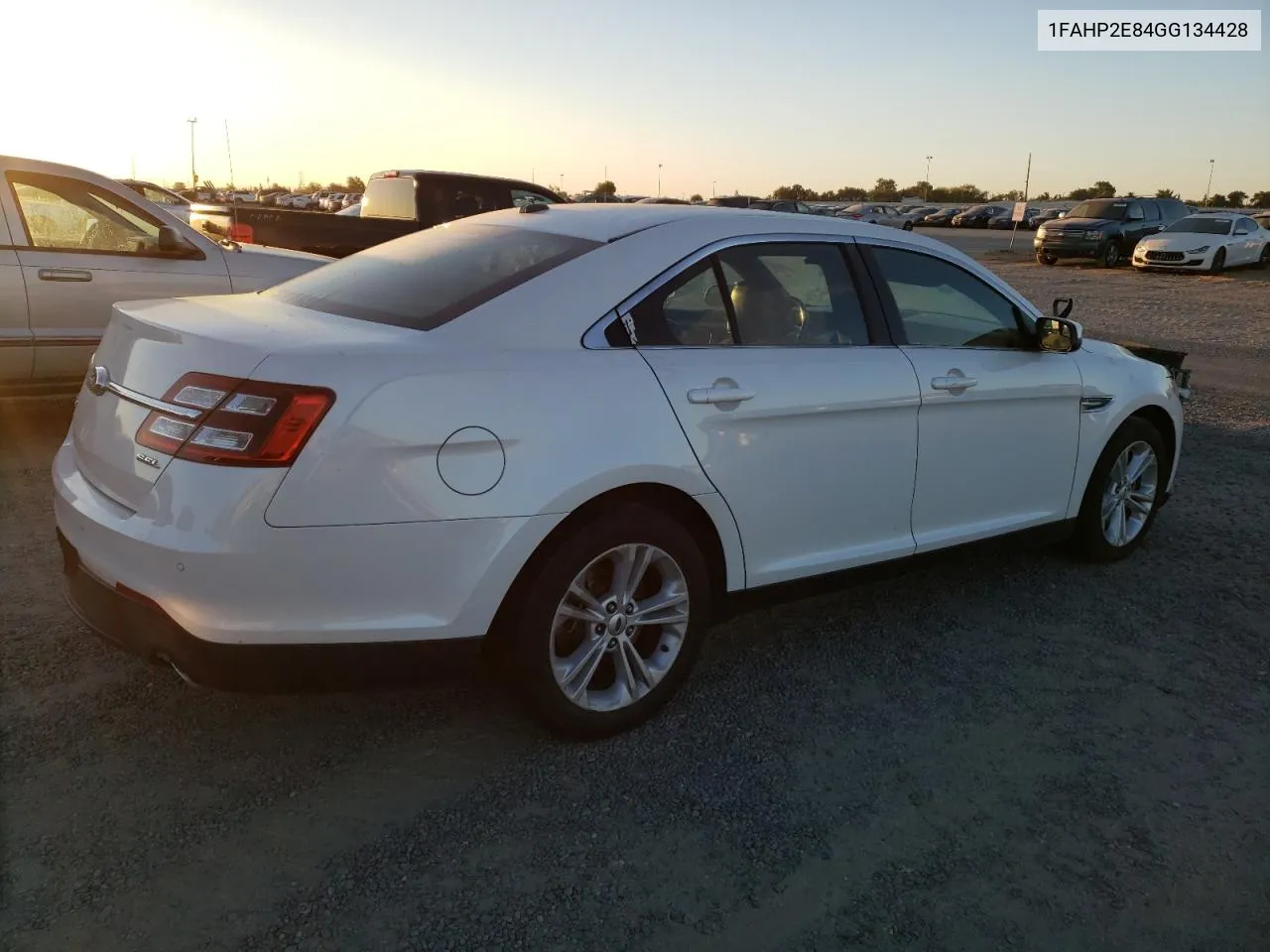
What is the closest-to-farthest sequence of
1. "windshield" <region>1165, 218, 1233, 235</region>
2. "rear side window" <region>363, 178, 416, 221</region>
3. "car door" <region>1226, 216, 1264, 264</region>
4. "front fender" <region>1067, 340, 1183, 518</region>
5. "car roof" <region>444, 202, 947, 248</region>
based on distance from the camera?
"car roof" <region>444, 202, 947, 248</region>
"front fender" <region>1067, 340, 1183, 518</region>
"rear side window" <region>363, 178, 416, 221</region>
"windshield" <region>1165, 218, 1233, 235</region>
"car door" <region>1226, 216, 1264, 264</region>

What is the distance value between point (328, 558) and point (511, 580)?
507mm

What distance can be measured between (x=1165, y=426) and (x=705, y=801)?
3476 millimetres

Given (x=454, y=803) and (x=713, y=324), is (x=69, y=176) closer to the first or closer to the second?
(x=713, y=324)

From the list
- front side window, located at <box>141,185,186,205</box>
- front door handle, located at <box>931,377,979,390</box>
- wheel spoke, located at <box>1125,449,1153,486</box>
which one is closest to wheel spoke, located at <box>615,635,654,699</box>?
front door handle, located at <box>931,377,979,390</box>

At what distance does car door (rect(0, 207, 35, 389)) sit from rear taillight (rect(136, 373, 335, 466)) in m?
4.37

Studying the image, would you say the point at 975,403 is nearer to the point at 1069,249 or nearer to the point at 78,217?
the point at 78,217

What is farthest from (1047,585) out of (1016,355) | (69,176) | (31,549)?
(69,176)

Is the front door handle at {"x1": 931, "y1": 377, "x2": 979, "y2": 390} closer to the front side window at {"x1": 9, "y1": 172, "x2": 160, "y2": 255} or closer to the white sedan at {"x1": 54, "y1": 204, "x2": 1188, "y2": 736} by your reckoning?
the white sedan at {"x1": 54, "y1": 204, "x2": 1188, "y2": 736}

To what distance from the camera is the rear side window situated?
1227cm

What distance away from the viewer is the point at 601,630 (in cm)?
312

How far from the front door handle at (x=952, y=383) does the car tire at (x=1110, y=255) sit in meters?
25.8

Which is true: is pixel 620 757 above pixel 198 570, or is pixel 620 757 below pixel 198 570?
below

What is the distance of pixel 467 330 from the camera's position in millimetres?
2891

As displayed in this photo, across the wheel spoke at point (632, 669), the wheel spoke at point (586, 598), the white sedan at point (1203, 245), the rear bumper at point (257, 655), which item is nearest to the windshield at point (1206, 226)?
the white sedan at point (1203, 245)
